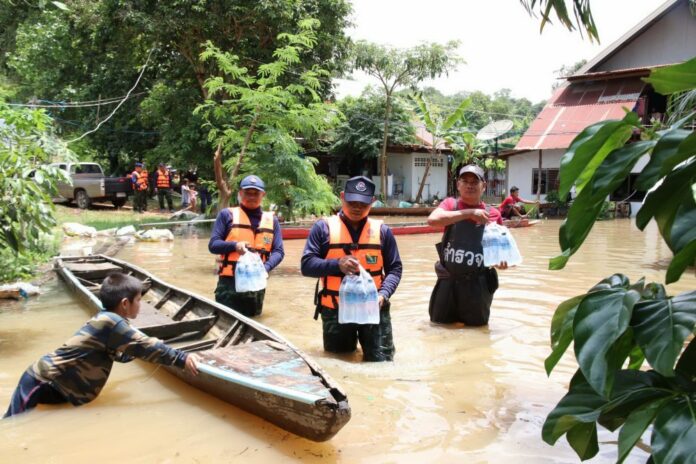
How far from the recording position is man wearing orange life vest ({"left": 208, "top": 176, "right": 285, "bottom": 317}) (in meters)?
6.33

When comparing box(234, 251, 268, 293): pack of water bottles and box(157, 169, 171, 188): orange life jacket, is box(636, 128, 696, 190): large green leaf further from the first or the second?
box(157, 169, 171, 188): orange life jacket

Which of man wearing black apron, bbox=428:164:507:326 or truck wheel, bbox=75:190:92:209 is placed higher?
truck wheel, bbox=75:190:92:209

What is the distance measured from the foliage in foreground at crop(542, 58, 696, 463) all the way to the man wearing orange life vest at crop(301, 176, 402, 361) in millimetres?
3480

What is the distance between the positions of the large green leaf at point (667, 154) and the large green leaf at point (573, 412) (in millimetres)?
452

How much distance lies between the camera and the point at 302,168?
1142 centimetres

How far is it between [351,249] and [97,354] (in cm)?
206

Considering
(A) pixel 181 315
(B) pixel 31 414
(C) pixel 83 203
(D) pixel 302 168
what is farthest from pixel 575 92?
(B) pixel 31 414

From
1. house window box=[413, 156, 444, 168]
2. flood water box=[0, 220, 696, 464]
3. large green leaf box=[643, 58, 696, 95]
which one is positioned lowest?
flood water box=[0, 220, 696, 464]

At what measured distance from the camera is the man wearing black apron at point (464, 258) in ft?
18.5

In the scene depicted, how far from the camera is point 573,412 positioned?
1285 millimetres

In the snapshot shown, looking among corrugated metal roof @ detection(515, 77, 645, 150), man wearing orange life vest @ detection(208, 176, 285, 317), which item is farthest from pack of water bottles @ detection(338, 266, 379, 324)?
corrugated metal roof @ detection(515, 77, 645, 150)

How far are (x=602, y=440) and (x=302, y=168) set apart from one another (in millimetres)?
8214

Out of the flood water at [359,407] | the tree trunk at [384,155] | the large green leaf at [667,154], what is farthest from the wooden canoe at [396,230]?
the large green leaf at [667,154]

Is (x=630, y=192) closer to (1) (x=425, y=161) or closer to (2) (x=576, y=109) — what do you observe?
(2) (x=576, y=109)
